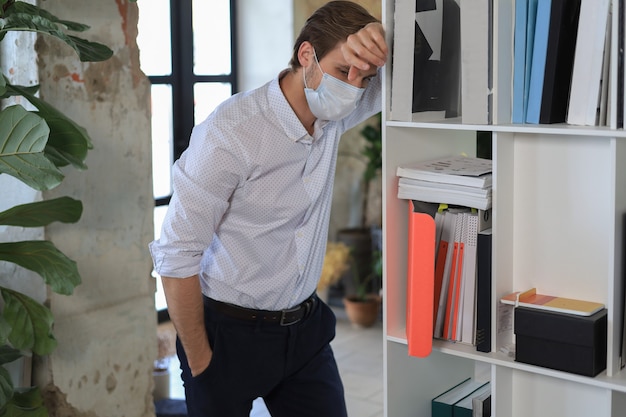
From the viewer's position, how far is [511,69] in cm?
182

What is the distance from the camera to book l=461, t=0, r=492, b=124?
1789 mm

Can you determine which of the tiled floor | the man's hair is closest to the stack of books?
the man's hair

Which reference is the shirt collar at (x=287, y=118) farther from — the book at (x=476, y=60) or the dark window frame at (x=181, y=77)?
the dark window frame at (x=181, y=77)

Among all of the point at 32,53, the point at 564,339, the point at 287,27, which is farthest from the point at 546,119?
the point at 287,27

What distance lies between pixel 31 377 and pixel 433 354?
4.37 ft

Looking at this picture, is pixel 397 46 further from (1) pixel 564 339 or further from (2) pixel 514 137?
(1) pixel 564 339

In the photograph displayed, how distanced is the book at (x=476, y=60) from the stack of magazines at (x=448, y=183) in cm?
14

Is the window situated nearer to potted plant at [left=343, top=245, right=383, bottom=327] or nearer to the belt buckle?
potted plant at [left=343, top=245, right=383, bottom=327]

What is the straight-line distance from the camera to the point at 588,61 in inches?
66.6

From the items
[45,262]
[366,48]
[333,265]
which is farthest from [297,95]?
[333,265]

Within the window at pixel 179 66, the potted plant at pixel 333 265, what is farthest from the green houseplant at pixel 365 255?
the window at pixel 179 66

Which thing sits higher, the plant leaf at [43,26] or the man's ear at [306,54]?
the plant leaf at [43,26]

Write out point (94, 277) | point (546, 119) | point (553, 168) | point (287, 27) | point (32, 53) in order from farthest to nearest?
point (287, 27) → point (94, 277) → point (32, 53) → point (553, 168) → point (546, 119)

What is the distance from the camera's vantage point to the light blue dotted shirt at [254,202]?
6.72 ft
